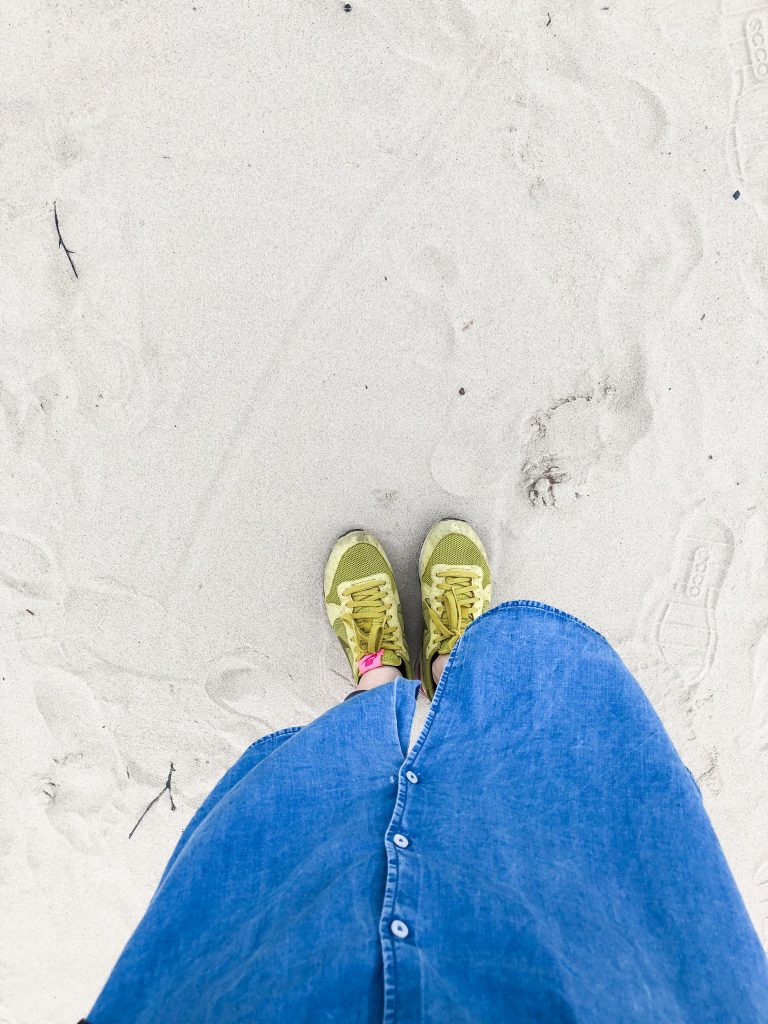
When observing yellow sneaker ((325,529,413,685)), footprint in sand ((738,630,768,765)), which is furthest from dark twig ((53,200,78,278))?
footprint in sand ((738,630,768,765))

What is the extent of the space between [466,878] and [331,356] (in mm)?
1080

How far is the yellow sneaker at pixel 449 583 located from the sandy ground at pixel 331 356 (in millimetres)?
56

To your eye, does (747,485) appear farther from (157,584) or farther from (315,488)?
(157,584)

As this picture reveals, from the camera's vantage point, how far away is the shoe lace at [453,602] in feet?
5.08

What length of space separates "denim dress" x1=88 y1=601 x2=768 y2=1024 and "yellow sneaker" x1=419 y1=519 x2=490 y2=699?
45 centimetres

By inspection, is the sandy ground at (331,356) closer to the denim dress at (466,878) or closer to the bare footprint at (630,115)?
the bare footprint at (630,115)

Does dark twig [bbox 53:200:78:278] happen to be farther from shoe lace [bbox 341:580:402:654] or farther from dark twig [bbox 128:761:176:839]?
dark twig [bbox 128:761:176:839]

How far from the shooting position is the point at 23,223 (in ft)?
4.68

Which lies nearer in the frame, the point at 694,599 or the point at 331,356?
the point at 331,356

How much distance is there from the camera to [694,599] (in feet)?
5.24

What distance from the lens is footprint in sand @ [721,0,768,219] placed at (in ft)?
4.63

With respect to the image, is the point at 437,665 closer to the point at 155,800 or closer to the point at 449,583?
the point at 449,583

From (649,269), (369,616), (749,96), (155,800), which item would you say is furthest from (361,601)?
(749,96)

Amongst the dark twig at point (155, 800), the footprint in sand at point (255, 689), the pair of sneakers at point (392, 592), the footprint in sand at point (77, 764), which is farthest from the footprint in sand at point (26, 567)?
the pair of sneakers at point (392, 592)
